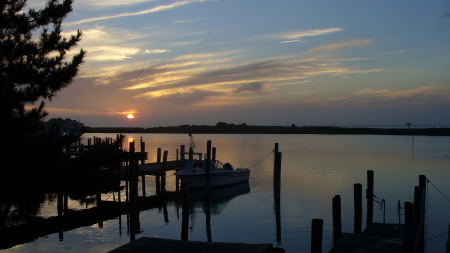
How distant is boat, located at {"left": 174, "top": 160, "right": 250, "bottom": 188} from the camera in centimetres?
2825

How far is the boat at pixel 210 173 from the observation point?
2825cm

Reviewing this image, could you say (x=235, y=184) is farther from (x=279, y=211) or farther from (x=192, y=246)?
(x=192, y=246)

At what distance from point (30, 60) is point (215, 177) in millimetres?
18170

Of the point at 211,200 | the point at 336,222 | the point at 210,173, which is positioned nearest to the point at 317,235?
the point at 336,222

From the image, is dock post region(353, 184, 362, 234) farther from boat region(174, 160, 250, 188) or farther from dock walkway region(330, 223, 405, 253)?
boat region(174, 160, 250, 188)

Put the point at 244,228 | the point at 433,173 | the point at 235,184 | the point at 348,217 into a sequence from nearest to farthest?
the point at 244,228 → the point at 348,217 → the point at 235,184 → the point at 433,173

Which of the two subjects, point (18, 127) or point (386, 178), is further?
point (386, 178)

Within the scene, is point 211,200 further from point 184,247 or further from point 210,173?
point 184,247

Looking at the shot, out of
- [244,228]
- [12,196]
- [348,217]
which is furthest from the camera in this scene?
[348,217]

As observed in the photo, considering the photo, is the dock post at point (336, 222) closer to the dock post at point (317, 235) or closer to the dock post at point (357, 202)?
the dock post at point (357, 202)

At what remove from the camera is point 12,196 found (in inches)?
457

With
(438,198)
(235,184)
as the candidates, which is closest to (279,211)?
(235,184)

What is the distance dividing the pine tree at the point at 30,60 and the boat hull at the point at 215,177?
1550 centimetres

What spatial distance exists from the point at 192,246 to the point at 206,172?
16246mm
